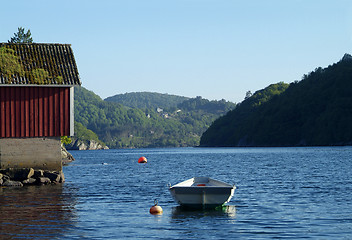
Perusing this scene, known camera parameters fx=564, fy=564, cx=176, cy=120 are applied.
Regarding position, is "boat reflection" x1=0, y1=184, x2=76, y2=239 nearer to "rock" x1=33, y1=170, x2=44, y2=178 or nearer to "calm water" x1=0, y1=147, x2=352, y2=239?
"calm water" x1=0, y1=147, x2=352, y2=239

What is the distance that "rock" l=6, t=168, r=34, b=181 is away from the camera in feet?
130

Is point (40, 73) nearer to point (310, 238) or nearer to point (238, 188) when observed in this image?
point (238, 188)

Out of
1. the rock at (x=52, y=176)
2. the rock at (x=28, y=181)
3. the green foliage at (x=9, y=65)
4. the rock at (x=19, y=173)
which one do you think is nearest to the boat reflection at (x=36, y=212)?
the rock at (x=28, y=181)

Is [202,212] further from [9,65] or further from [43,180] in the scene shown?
[9,65]

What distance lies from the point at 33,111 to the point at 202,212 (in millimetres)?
17496

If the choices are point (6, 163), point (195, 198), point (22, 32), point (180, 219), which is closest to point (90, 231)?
point (180, 219)

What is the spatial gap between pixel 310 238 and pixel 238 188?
A: 2266 cm

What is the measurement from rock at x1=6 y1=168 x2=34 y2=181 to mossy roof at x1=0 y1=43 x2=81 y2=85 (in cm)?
607

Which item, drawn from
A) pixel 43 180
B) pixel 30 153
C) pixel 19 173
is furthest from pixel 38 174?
pixel 30 153

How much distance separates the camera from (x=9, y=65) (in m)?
40.5

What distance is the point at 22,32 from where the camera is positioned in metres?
99.2

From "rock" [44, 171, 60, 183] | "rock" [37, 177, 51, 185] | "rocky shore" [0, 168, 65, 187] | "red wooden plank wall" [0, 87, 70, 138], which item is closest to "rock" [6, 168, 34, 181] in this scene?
"rocky shore" [0, 168, 65, 187]

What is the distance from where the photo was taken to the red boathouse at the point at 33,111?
39.6 meters

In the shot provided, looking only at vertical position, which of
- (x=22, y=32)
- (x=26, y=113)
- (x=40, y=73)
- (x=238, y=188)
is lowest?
(x=238, y=188)
